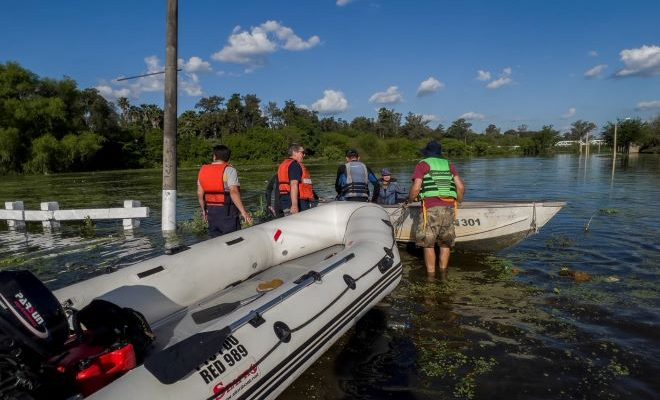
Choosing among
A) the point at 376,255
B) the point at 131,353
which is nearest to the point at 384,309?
the point at 376,255

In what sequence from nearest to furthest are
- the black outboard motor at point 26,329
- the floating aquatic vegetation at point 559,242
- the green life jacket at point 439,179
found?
1. the black outboard motor at point 26,329
2. the green life jacket at point 439,179
3. the floating aquatic vegetation at point 559,242

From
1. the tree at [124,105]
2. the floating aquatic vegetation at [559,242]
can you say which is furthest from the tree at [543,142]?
the floating aquatic vegetation at [559,242]

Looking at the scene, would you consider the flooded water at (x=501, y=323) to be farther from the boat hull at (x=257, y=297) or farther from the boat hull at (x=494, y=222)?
the boat hull at (x=257, y=297)

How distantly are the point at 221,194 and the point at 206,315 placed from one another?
197 centimetres

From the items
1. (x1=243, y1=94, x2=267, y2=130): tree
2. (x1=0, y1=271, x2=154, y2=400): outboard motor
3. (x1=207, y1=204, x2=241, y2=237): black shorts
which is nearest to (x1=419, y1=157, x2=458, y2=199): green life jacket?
(x1=207, y1=204, x2=241, y2=237): black shorts

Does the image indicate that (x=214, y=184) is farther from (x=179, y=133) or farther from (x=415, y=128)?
(x=415, y=128)

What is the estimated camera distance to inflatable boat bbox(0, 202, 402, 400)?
7.72 feet

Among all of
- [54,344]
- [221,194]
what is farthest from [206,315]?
[221,194]

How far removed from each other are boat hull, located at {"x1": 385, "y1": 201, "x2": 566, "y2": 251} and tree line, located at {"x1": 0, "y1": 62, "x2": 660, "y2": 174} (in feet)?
41.1

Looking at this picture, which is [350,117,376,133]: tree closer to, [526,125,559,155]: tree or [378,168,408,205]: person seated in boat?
[526,125,559,155]: tree

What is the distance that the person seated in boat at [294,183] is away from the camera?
6625mm

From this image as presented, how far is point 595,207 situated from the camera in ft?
42.1

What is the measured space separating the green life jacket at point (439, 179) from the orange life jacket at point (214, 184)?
8.42 ft

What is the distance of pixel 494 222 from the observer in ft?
22.9
